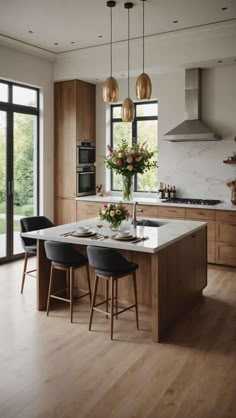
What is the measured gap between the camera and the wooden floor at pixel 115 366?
2.55 meters

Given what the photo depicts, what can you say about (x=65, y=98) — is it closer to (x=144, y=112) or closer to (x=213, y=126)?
(x=144, y=112)

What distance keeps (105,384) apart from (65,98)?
5445 mm

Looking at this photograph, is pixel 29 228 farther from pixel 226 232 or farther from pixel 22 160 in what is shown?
pixel 226 232

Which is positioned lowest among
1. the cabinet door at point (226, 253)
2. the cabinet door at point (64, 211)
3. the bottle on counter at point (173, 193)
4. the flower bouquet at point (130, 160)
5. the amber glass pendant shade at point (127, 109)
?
the cabinet door at point (226, 253)

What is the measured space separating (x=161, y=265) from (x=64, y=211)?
4.04 m

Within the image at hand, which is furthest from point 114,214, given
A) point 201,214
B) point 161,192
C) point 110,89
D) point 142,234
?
point 161,192

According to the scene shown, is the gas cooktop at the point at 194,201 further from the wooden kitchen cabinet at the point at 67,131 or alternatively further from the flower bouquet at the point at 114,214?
the flower bouquet at the point at 114,214

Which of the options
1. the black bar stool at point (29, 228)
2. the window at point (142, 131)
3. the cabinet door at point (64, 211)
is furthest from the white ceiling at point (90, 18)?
the cabinet door at point (64, 211)

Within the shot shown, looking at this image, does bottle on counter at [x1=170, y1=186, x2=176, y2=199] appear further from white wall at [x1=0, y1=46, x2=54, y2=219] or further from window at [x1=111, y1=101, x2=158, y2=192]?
white wall at [x1=0, y1=46, x2=54, y2=219]

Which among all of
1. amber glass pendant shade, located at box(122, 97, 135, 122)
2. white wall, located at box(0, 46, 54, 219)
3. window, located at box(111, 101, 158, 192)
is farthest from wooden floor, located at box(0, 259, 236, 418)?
Answer: window, located at box(111, 101, 158, 192)

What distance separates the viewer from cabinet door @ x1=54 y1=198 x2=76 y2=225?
7.29 metres

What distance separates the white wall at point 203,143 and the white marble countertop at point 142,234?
2204 mm

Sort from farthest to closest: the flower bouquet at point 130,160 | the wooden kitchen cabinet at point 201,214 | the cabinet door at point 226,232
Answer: the wooden kitchen cabinet at point 201,214 → the cabinet door at point 226,232 → the flower bouquet at point 130,160

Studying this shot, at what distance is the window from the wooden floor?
340 cm
